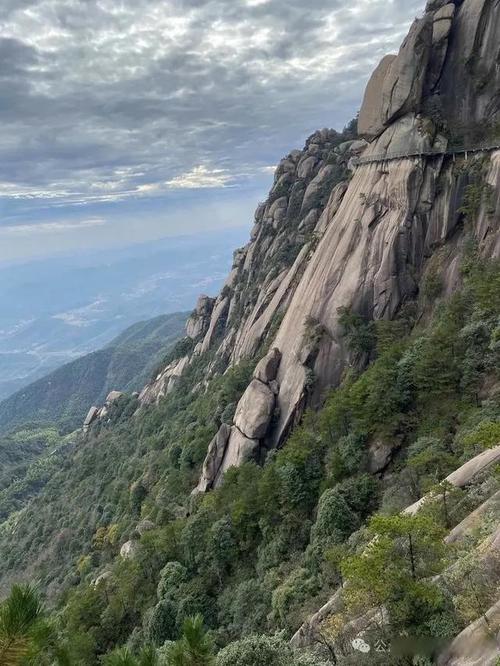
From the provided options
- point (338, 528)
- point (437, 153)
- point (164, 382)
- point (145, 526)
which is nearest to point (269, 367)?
point (145, 526)

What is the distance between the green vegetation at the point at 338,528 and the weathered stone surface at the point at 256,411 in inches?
120

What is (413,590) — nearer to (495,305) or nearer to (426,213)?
(495,305)

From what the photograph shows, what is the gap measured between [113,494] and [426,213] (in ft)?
188

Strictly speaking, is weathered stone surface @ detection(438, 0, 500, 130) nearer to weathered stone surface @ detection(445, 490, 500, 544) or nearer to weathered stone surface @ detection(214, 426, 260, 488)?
weathered stone surface @ detection(214, 426, 260, 488)

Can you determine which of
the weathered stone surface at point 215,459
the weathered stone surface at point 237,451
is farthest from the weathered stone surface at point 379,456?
the weathered stone surface at point 215,459

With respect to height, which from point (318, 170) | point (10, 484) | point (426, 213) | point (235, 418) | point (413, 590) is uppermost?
point (318, 170)

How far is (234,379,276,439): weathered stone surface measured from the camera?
41.9 meters

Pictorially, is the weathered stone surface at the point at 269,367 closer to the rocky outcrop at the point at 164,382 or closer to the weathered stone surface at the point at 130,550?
the weathered stone surface at the point at 130,550

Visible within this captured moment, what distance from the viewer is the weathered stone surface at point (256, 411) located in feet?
137

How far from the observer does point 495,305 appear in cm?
3194

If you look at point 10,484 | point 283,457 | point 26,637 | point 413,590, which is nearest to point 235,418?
point 283,457

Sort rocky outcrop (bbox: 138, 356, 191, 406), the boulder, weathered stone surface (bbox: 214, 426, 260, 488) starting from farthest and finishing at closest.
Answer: rocky outcrop (bbox: 138, 356, 191, 406) → the boulder → weathered stone surface (bbox: 214, 426, 260, 488)

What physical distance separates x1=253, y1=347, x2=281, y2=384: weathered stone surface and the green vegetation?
18.3 ft

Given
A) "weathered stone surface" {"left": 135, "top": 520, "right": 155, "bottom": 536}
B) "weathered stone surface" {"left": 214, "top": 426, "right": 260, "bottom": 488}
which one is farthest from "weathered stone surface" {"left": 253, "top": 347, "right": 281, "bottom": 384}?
"weathered stone surface" {"left": 135, "top": 520, "right": 155, "bottom": 536}
